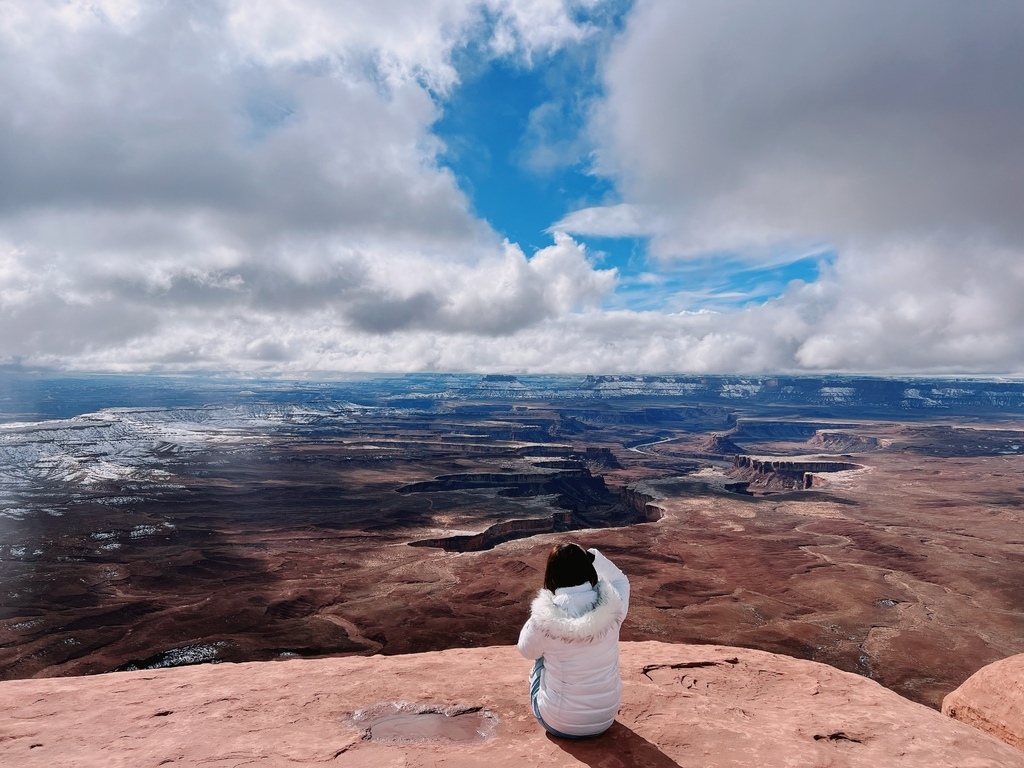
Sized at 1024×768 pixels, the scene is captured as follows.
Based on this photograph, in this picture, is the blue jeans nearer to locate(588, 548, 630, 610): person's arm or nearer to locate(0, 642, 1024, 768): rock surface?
locate(0, 642, 1024, 768): rock surface

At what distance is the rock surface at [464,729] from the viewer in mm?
5652

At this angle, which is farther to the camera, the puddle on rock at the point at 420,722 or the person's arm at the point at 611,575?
the puddle on rock at the point at 420,722

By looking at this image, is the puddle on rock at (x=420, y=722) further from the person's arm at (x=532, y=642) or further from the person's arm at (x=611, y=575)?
the person's arm at (x=611, y=575)

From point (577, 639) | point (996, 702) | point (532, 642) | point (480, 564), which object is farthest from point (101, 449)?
point (996, 702)

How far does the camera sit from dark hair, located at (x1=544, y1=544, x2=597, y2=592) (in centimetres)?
524

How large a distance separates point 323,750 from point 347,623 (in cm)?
3280

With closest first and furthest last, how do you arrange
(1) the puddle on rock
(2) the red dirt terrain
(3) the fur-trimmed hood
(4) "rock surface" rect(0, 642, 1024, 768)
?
(3) the fur-trimmed hood, (4) "rock surface" rect(0, 642, 1024, 768), (1) the puddle on rock, (2) the red dirt terrain

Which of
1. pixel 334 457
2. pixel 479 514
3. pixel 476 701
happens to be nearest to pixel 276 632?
pixel 476 701

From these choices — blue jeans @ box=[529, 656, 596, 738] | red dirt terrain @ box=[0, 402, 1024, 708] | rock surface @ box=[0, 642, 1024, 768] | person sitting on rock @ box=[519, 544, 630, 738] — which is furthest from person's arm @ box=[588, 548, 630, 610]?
red dirt terrain @ box=[0, 402, 1024, 708]

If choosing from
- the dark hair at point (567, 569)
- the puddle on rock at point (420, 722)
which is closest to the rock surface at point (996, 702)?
the puddle on rock at point (420, 722)

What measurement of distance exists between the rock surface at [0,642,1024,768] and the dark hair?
5.75ft

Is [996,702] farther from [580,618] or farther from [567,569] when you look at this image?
[567,569]

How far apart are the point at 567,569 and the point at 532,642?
80cm

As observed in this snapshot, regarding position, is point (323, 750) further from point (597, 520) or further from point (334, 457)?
point (334, 457)
